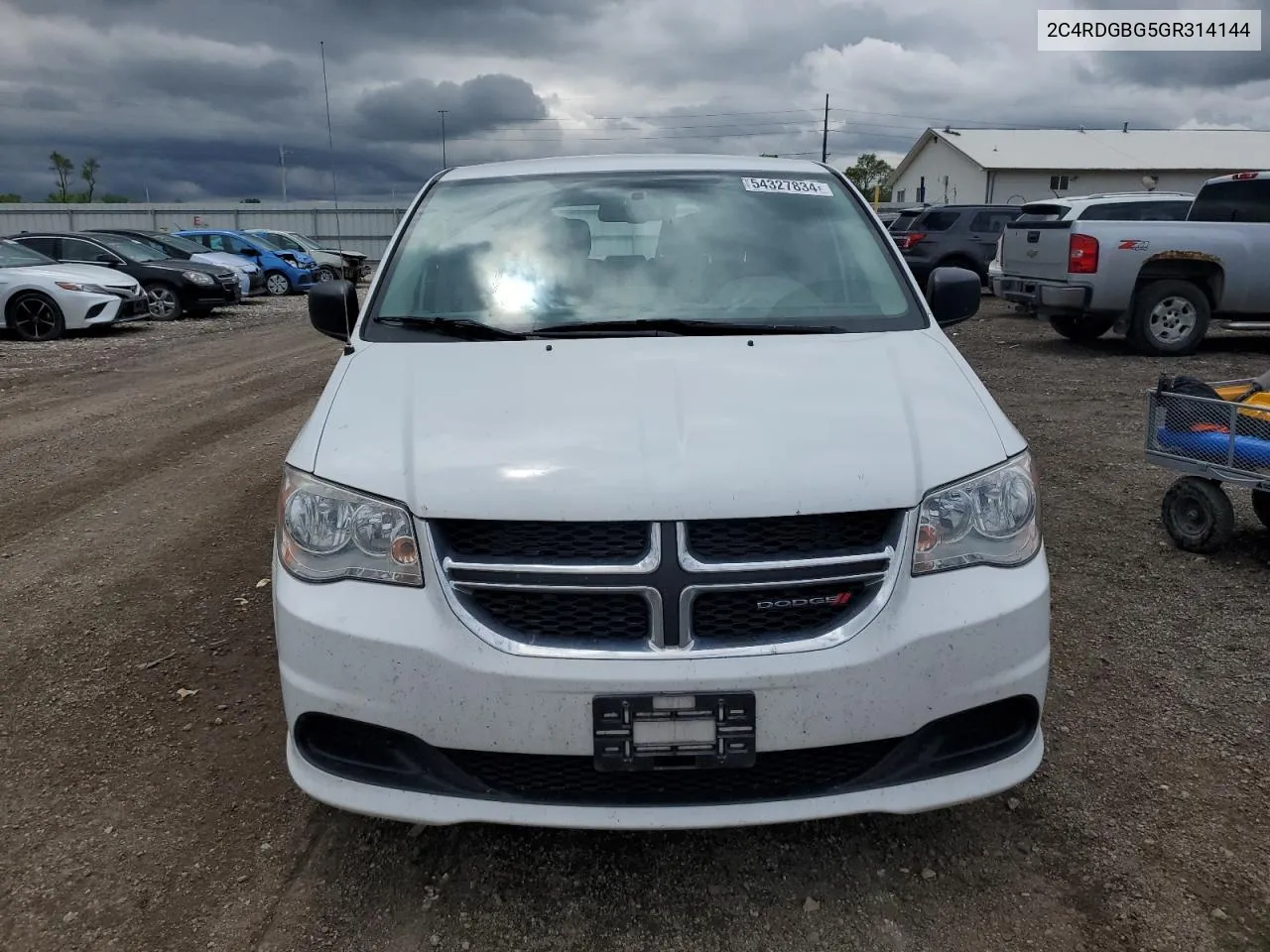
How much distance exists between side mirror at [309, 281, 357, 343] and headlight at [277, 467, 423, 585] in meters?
1.31

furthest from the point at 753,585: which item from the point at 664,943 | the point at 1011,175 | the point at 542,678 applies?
the point at 1011,175

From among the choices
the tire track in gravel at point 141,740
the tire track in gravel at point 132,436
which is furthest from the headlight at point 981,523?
the tire track in gravel at point 132,436

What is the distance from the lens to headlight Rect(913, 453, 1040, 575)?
2.32m

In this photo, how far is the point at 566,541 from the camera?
2.23 metres

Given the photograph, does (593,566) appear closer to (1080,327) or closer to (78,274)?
(1080,327)

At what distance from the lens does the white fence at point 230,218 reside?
127ft

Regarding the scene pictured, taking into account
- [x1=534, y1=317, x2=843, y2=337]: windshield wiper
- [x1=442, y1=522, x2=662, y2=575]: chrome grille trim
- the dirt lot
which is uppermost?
[x1=534, y1=317, x2=843, y2=337]: windshield wiper

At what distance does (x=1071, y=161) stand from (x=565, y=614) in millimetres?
52975

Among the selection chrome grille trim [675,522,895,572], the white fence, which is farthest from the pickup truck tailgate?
the white fence

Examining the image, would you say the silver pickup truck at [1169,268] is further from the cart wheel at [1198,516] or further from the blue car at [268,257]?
the blue car at [268,257]

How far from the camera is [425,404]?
2.62 metres

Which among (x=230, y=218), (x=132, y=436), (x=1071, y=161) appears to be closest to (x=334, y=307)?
(x=132, y=436)

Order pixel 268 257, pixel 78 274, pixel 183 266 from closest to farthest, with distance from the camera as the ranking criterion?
1. pixel 78 274
2. pixel 183 266
3. pixel 268 257

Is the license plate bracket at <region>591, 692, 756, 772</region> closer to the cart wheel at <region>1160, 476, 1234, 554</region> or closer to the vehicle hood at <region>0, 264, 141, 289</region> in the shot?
the cart wheel at <region>1160, 476, 1234, 554</region>
